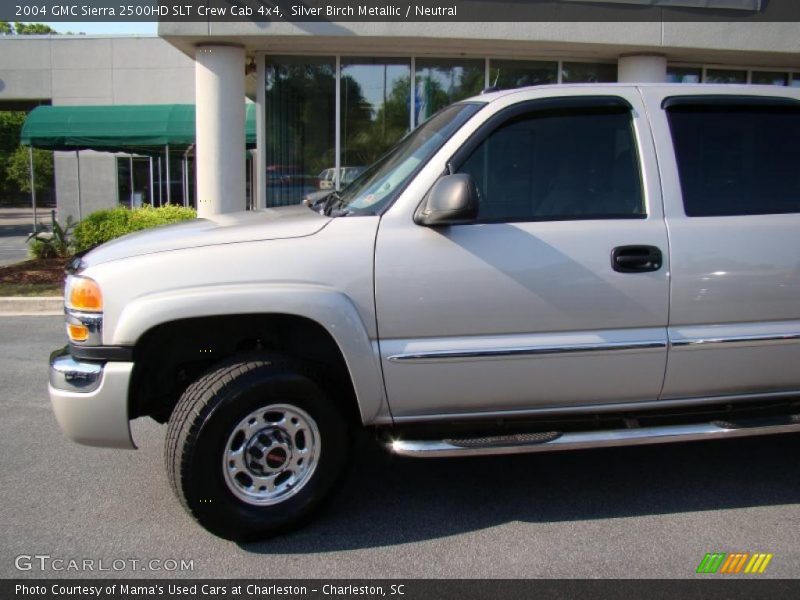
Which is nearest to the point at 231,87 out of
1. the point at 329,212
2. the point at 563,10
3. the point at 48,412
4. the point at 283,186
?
the point at 283,186

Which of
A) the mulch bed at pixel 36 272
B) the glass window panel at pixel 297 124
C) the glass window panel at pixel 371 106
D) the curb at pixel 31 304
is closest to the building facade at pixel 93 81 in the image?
the mulch bed at pixel 36 272

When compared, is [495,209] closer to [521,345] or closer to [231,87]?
[521,345]

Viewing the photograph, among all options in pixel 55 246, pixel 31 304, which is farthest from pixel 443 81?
pixel 55 246

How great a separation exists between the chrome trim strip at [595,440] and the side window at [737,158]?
1097 mm

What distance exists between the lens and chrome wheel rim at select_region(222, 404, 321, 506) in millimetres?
3283

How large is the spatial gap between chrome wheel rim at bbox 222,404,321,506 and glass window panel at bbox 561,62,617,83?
1008cm

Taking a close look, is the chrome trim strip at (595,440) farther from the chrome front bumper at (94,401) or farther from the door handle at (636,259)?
the chrome front bumper at (94,401)

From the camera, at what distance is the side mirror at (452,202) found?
3.17 m

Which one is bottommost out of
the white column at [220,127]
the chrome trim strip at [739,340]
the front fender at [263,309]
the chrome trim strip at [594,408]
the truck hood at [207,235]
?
the chrome trim strip at [594,408]

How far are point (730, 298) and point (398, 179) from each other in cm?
176

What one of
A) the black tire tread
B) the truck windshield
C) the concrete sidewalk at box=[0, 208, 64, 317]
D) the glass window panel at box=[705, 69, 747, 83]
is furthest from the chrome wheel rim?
the glass window panel at box=[705, 69, 747, 83]

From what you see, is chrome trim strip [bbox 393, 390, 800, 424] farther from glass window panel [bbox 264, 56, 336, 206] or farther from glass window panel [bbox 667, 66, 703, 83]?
glass window panel [bbox 667, 66, 703, 83]

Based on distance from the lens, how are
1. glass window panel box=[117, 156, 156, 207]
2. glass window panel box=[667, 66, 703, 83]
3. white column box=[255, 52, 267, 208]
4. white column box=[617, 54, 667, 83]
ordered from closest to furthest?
white column box=[617, 54, 667, 83] → white column box=[255, 52, 267, 208] → glass window panel box=[667, 66, 703, 83] → glass window panel box=[117, 156, 156, 207]

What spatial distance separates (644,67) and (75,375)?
10432 millimetres
